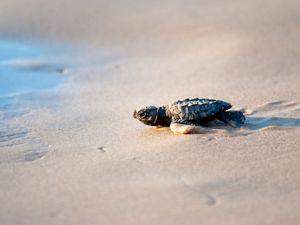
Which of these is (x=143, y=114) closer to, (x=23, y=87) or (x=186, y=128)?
(x=186, y=128)

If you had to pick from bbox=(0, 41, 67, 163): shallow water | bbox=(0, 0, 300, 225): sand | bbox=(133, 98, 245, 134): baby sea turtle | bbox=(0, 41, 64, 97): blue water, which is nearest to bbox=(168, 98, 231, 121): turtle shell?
bbox=(133, 98, 245, 134): baby sea turtle

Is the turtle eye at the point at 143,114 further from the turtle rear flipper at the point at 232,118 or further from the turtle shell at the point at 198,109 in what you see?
the turtle rear flipper at the point at 232,118

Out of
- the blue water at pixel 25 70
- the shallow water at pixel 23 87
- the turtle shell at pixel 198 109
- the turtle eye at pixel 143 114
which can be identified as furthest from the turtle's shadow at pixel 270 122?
the blue water at pixel 25 70

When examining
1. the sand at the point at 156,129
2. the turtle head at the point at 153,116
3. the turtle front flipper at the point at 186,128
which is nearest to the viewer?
the sand at the point at 156,129

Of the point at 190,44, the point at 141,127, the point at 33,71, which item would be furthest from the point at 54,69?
the point at 141,127

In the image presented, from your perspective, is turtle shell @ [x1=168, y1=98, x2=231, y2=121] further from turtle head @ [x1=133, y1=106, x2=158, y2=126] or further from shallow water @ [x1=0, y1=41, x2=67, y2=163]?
shallow water @ [x1=0, y1=41, x2=67, y2=163]

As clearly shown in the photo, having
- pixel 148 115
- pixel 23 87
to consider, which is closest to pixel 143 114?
pixel 148 115
